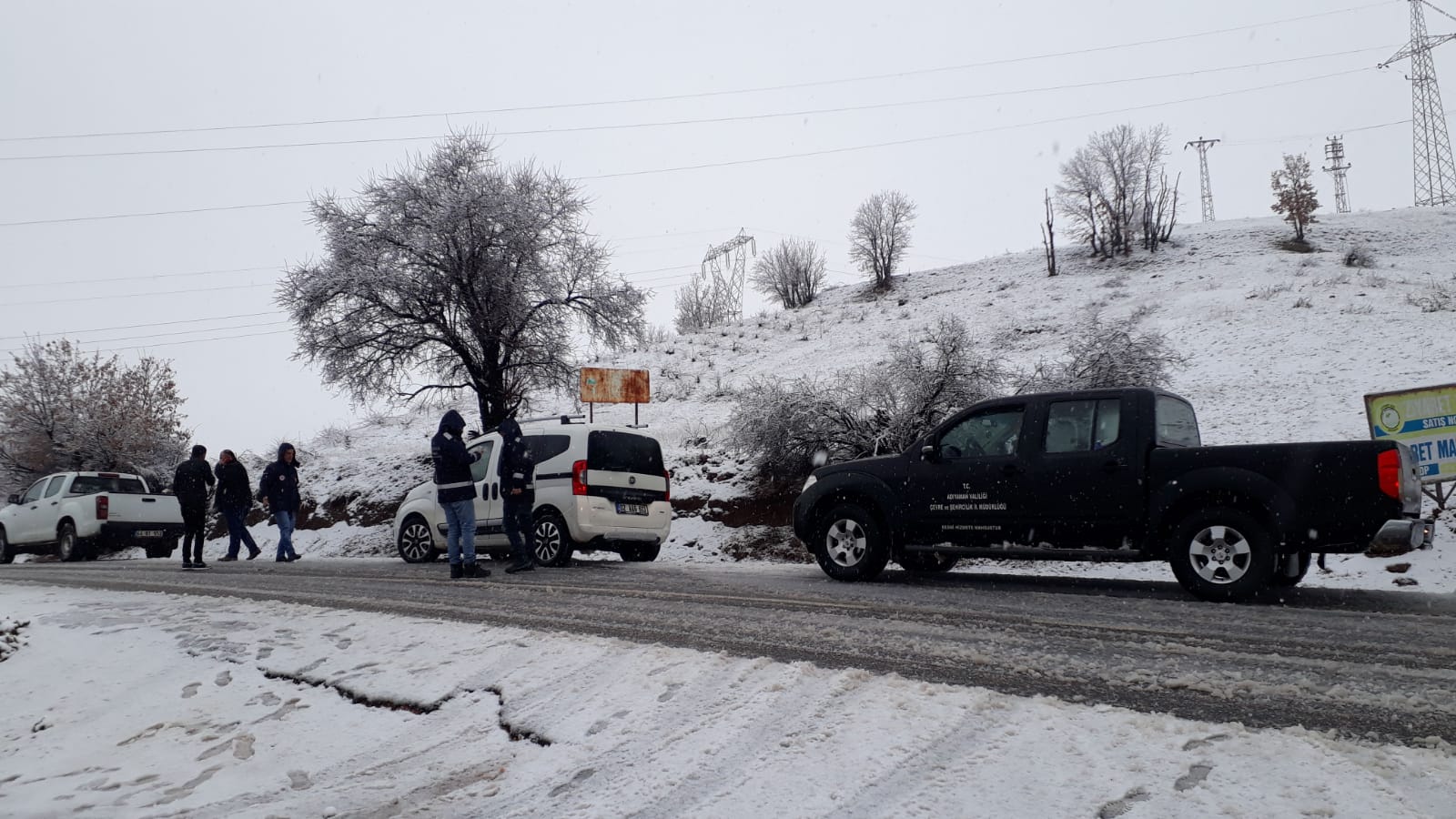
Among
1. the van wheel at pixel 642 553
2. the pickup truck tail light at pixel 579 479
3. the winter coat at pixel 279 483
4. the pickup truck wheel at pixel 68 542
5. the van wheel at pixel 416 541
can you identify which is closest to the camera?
the pickup truck tail light at pixel 579 479

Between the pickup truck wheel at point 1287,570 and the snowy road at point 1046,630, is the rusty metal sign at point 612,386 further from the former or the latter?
the pickup truck wheel at point 1287,570

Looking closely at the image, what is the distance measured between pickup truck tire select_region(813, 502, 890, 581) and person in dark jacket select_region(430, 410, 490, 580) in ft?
13.2

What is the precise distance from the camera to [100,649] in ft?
20.3

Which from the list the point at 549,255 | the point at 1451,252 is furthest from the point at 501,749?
the point at 1451,252

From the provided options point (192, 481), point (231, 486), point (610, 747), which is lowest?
point (610, 747)

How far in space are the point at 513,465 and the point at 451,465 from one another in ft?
2.92

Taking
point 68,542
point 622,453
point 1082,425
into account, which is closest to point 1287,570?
point 1082,425

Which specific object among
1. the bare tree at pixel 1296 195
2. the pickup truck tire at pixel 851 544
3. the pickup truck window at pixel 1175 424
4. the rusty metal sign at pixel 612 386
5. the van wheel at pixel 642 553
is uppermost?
the bare tree at pixel 1296 195

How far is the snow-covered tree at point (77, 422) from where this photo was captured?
2766 centimetres

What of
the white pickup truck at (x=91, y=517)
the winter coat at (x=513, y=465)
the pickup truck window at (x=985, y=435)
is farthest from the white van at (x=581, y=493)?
the white pickup truck at (x=91, y=517)

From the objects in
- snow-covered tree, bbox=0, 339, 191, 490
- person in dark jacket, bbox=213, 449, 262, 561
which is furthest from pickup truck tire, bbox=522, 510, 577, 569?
snow-covered tree, bbox=0, 339, 191, 490

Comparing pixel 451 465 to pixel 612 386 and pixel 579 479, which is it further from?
pixel 612 386

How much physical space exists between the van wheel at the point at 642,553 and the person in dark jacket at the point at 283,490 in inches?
252

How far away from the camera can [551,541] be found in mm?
11469
